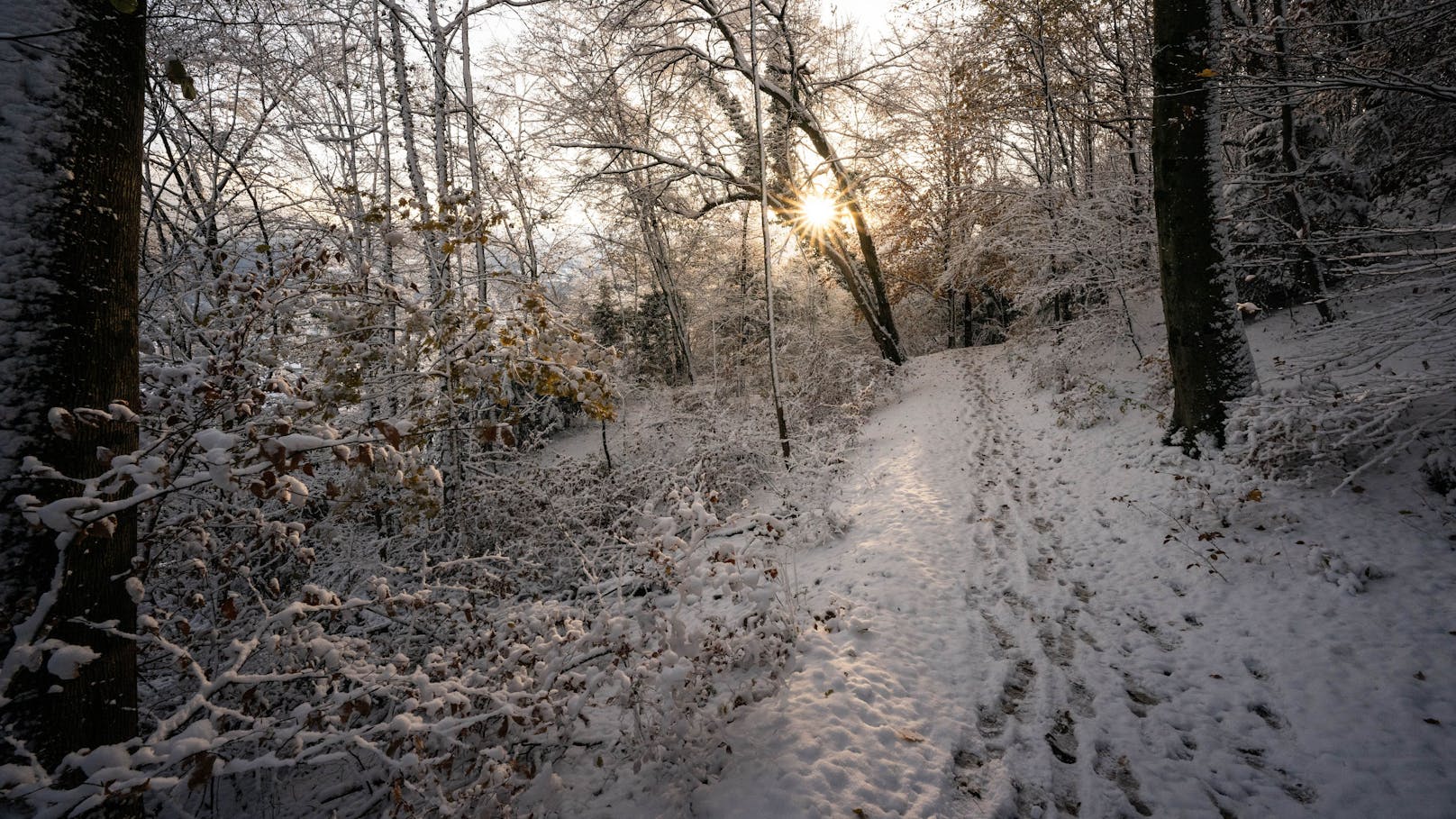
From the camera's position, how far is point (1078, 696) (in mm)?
3686

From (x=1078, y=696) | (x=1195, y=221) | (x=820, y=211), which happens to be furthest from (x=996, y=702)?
(x=820, y=211)

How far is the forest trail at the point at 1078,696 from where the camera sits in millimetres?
2887

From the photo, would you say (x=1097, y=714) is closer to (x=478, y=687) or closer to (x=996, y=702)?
(x=996, y=702)

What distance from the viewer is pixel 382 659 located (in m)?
4.33

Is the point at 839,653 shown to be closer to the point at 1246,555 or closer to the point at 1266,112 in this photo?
the point at 1246,555

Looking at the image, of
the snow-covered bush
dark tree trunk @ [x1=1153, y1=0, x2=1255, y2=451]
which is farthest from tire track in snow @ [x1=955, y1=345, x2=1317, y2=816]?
dark tree trunk @ [x1=1153, y1=0, x2=1255, y2=451]

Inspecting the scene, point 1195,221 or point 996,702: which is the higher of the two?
point 1195,221

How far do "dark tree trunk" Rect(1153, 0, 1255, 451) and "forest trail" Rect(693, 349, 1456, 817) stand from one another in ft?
5.80

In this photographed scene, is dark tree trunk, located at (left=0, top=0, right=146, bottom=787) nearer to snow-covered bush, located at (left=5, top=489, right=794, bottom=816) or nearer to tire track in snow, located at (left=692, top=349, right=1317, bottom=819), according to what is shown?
snow-covered bush, located at (left=5, top=489, right=794, bottom=816)

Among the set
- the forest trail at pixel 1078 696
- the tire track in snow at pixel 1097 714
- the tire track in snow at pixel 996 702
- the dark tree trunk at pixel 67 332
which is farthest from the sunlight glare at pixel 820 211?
the dark tree trunk at pixel 67 332

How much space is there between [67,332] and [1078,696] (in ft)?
19.2

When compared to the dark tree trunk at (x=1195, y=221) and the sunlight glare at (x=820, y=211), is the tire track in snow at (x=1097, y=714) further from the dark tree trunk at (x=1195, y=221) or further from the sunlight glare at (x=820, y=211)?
the sunlight glare at (x=820, y=211)

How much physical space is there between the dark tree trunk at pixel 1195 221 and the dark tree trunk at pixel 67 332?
8.32 metres

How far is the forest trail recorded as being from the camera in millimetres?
2887
